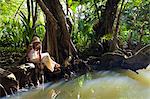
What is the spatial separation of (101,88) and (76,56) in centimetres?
209

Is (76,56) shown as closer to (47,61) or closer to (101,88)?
(47,61)

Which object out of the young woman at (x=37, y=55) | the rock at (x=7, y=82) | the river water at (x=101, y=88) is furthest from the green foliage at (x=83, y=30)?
the rock at (x=7, y=82)

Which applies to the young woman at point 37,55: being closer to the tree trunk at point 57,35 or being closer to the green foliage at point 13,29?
the tree trunk at point 57,35

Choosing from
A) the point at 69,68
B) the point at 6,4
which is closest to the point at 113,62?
the point at 69,68

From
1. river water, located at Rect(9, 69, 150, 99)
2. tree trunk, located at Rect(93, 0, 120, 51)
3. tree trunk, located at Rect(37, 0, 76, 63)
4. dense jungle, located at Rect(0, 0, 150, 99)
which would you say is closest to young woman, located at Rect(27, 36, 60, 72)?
dense jungle, located at Rect(0, 0, 150, 99)

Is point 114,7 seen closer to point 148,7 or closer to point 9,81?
point 148,7

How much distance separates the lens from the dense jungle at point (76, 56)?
6785mm

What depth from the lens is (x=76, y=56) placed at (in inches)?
356

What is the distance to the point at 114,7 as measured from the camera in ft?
36.2

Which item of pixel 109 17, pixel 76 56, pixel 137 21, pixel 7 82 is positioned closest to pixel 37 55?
pixel 7 82

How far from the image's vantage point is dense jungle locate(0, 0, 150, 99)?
22.3ft

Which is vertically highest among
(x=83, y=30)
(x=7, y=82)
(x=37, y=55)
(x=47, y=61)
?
(x=83, y=30)

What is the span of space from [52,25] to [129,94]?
3.11 metres

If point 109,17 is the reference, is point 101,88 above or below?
below
